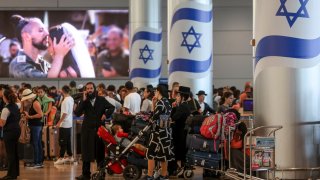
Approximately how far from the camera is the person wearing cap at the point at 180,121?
13633 mm

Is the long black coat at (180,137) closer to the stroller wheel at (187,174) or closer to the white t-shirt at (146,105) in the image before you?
the stroller wheel at (187,174)

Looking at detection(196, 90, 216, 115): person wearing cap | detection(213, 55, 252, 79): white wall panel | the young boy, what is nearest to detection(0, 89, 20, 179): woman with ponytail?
the young boy

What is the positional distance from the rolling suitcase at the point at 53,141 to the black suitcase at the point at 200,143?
6371 mm

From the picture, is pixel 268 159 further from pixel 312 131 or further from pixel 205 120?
pixel 205 120

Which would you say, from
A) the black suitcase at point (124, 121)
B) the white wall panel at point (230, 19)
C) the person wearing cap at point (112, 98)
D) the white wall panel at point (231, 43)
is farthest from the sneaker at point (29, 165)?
the white wall panel at point (230, 19)

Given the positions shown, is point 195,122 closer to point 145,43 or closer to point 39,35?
point 145,43

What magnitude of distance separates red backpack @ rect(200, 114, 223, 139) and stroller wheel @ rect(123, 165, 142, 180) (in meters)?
1.75

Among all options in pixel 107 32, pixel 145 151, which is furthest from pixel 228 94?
pixel 107 32

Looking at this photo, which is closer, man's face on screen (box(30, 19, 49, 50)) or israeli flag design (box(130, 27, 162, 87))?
israeli flag design (box(130, 27, 162, 87))

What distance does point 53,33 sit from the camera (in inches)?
1260

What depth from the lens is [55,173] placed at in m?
15.5

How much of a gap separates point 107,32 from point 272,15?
20.9 meters

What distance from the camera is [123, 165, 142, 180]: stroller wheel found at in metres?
13.5

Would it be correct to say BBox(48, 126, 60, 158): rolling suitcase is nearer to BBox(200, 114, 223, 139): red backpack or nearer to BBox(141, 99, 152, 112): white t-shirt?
BBox(141, 99, 152, 112): white t-shirt
